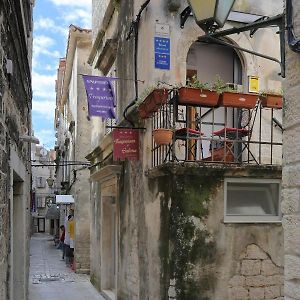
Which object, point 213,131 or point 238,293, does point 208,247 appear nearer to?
point 238,293

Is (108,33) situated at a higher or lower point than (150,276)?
higher

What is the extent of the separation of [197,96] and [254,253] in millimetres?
2492

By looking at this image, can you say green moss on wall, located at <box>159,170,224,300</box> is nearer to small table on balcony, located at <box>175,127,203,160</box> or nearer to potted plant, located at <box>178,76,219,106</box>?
small table on balcony, located at <box>175,127,203,160</box>

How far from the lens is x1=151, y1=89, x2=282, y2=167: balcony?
6.96m

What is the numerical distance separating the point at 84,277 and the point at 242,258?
9.06m

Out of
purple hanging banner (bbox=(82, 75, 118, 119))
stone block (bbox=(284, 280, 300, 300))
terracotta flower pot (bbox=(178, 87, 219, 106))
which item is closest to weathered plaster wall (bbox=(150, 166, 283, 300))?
terracotta flower pot (bbox=(178, 87, 219, 106))

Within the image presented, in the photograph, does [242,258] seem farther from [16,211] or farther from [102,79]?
[102,79]

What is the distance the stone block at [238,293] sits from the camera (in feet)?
23.0

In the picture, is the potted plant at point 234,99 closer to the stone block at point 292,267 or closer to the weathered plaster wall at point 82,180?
the stone block at point 292,267

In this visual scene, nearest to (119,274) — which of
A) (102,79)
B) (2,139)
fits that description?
(102,79)

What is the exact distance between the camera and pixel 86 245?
16.3m

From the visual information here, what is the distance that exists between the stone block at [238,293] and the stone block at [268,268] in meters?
0.39

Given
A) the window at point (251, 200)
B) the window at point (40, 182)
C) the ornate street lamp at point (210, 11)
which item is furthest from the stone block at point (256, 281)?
the window at point (40, 182)

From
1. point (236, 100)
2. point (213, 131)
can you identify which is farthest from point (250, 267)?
point (236, 100)
